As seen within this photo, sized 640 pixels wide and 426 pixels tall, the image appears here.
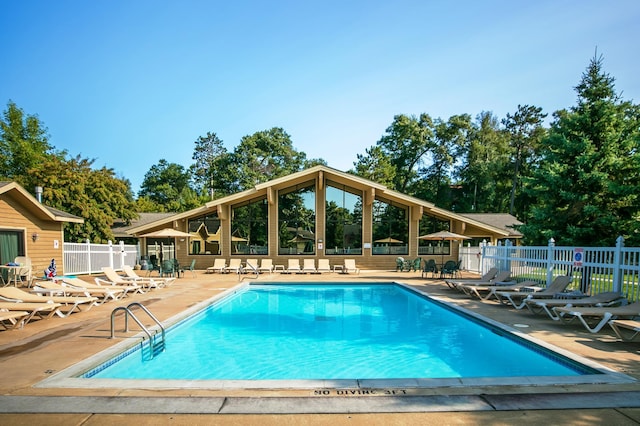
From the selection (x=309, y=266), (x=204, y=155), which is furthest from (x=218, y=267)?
(x=204, y=155)

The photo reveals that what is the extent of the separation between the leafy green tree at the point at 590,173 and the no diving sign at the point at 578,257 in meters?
3.14

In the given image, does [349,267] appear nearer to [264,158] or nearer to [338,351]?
[338,351]

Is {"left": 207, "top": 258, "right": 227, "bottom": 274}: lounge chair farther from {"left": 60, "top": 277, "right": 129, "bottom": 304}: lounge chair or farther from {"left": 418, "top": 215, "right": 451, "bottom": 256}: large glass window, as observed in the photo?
{"left": 418, "top": 215, "right": 451, "bottom": 256}: large glass window

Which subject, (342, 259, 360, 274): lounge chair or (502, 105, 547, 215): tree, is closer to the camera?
(342, 259, 360, 274): lounge chair

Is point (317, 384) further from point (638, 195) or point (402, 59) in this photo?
point (638, 195)

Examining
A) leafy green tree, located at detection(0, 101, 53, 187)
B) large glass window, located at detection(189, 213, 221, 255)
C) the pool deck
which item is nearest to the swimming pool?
the pool deck

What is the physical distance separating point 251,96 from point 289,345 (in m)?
12.3

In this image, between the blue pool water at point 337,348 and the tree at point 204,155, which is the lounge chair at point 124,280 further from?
the tree at point 204,155

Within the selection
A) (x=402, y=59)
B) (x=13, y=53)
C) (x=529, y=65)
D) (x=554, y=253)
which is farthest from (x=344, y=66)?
(x=13, y=53)

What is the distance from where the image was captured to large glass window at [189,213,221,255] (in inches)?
809

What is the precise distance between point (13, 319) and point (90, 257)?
11263 mm

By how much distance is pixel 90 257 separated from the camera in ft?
55.3

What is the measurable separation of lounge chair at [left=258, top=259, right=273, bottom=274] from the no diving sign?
13.3 m

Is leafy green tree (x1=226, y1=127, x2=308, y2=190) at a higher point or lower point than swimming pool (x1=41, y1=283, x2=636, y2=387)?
higher
